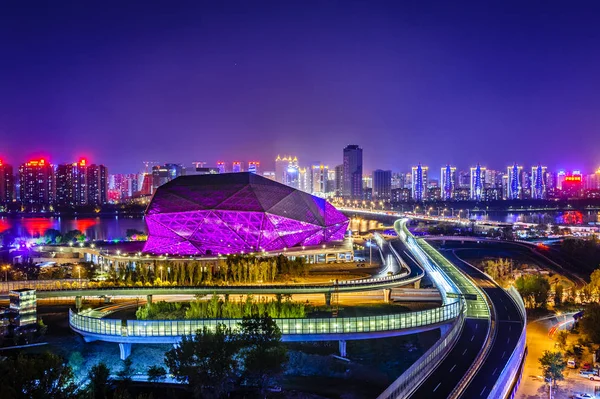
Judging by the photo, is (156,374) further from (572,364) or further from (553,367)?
(572,364)

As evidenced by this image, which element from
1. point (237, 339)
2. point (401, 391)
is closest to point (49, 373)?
point (237, 339)

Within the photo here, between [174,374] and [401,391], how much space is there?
8.19 meters

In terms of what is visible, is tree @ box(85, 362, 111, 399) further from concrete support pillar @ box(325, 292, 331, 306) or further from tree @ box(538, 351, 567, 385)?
tree @ box(538, 351, 567, 385)

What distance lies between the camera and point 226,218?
5003 centimetres

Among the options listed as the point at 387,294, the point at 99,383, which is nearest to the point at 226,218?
the point at 387,294

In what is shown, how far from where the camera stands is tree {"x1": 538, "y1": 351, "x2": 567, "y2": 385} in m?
22.1

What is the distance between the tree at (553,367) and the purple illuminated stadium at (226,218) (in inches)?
1207

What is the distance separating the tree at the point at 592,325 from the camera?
90.7 ft

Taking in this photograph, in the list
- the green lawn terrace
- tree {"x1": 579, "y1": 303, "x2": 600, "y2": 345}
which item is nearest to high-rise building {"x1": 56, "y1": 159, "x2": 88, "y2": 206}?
the green lawn terrace

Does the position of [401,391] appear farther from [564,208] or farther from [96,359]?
[564,208]

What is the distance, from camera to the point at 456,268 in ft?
150

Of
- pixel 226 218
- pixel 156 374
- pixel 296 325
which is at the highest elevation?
pixel 226 218

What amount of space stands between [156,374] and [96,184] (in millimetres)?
165539

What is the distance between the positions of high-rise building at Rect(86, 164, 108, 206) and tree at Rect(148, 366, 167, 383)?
6362 inches
